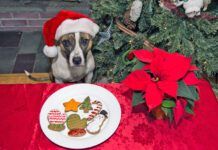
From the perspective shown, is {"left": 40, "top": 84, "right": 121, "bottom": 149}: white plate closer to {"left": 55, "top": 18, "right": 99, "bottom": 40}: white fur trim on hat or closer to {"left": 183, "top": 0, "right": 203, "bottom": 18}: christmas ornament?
{"left": 55, "top": 18, "right": 99, "bottom": 40}: white fur trim on hat

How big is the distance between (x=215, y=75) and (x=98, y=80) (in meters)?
0.73

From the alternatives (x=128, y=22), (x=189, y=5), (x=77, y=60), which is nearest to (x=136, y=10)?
(x=128, y=22)

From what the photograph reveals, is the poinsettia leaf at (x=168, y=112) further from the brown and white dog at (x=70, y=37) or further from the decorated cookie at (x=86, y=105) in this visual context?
the brown and white dog at (x=70, y=37)

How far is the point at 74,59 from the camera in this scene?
148cm

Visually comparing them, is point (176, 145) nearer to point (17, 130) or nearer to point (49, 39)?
point (17, 130)

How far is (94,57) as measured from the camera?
68.9 inches

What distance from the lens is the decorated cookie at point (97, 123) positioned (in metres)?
1.12

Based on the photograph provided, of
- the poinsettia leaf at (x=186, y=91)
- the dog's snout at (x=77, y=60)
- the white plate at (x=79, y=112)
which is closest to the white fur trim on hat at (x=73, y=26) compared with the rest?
the dog's snout at (x=77, y=60)

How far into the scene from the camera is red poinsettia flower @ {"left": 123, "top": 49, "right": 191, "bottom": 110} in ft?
3.38

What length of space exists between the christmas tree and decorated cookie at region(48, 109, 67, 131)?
0.46 metres

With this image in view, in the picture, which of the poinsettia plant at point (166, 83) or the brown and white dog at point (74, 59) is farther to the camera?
the brown and white dog at point (74, 59)

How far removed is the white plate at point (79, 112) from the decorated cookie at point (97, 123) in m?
0.01

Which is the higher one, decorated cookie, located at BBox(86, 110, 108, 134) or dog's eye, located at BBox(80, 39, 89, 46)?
dog's eye, located at BBox(80, 39, 89, 46)

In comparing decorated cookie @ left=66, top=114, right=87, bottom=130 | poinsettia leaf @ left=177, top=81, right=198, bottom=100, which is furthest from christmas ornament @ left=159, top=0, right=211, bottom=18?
decorated cookie @ left=66, top=114, right=87, bottom=130
